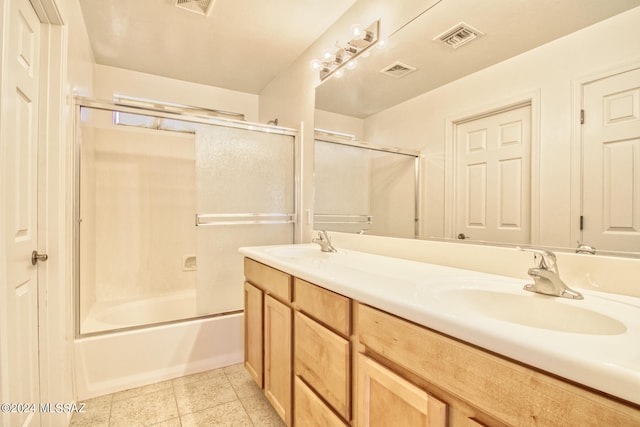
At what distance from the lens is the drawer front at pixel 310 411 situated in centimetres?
100

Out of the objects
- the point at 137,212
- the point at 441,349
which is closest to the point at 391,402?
the point at 441,349

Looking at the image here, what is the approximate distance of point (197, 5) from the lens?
185 cm

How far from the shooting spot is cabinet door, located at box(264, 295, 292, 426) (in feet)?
4.28

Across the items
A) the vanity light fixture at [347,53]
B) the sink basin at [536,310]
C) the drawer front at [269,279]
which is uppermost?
the vanity light fixture at [347,53]

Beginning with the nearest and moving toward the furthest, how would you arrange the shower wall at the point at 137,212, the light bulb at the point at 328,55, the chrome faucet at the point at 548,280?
1. the chrome faucet at the point at 548,280
2. the light bulb at the point at 328,55
3. the shower wall at the point at 137,212

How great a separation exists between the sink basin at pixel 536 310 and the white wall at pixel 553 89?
0.29m

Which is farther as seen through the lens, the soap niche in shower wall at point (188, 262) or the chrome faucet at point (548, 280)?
the soap niche in shower wall at point (188, 262)

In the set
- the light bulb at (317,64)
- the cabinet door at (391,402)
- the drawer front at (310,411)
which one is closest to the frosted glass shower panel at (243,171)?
the light bulb at (317,64)

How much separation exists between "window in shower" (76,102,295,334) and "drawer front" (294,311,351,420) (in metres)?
1.13

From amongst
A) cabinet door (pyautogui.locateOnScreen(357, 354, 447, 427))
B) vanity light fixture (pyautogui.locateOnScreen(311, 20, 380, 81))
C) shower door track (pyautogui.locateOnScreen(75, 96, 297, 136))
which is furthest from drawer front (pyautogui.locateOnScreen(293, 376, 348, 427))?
vanity light fixture (pyautogui.locateOnScreen(311, 20, 380, 81))

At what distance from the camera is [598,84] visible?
89 centimetres

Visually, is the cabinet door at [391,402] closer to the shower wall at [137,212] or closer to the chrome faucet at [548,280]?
the chrome faucet at [548,280]

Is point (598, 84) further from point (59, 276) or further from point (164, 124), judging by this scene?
point (164, 124)

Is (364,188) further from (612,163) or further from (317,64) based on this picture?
(612,163)
